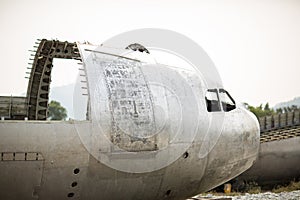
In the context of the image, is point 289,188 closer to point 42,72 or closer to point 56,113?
point 42,72

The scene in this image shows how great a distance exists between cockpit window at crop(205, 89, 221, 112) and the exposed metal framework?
4.22m

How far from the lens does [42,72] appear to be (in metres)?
12.3

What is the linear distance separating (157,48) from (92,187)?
357cm

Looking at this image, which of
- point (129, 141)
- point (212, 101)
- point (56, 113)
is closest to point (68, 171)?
point (129, 141)

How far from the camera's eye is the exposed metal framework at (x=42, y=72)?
460 inches

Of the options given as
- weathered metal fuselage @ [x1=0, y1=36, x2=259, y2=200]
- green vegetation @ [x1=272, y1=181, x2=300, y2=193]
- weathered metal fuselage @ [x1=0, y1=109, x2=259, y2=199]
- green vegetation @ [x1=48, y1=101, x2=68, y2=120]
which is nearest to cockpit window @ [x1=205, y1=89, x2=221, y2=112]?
weathered metal fuselage @ [x1=0, y1=36, x2=259, y2=200]

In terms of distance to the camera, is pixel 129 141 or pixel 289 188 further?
pixel 289 188

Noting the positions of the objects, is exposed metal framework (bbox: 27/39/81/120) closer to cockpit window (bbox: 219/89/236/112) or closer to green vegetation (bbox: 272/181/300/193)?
cockpit window (bbox: 219/89/236/112)

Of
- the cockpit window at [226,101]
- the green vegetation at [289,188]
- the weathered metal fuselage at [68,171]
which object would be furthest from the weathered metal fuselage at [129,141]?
the green vegetation at [289,188]

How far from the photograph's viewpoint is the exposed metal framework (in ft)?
38.3

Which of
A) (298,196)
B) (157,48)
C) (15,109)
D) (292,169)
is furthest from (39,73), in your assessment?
(292,169)

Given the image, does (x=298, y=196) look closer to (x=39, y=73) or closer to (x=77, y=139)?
(x=39, y=73)

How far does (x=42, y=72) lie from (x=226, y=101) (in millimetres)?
5666

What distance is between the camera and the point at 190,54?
366 inches
